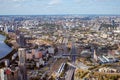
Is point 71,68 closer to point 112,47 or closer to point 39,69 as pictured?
point 39,69

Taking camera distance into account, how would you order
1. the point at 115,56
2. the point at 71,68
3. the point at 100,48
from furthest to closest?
the point at 100,48 → the point at 115,56 → the point at 71,68

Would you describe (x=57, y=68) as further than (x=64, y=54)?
No

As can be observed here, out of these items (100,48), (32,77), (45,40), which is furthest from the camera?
(45,40)

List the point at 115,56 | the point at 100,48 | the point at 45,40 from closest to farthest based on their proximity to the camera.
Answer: the point at 115,56 < the point at 100,48 < the point at 45,40

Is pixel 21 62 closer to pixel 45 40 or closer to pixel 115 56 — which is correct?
pixel 115 56

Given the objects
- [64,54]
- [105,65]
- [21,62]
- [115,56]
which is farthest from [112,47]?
[21,62]

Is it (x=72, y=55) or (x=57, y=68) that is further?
(x=72, y=55)

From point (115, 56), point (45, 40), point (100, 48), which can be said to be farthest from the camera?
point (45, 40)

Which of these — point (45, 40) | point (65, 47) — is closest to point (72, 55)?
Result: point (65, 47)
